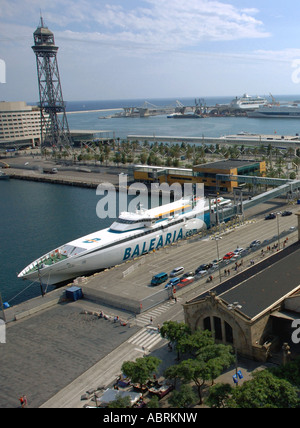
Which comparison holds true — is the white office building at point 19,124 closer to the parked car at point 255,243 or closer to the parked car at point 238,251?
the parked car at point 255,243

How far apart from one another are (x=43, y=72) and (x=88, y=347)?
9251 centimetres

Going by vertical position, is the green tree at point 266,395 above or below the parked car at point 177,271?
above

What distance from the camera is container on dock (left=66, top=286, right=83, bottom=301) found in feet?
74.6

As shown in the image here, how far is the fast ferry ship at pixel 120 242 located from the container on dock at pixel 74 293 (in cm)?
288

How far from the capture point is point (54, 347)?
1827 cm

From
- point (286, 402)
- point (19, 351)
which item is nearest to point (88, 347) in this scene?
point (19, 351)

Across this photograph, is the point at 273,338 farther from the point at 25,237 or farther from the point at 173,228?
the point at 25,237

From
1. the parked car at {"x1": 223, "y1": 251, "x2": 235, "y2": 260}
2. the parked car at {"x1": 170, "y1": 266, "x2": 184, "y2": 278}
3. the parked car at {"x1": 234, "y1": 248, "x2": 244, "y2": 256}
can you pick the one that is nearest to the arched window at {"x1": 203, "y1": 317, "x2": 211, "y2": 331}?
the parked car at {"x1": 170, "y1": 266, "x2": 184, "y2": 278}

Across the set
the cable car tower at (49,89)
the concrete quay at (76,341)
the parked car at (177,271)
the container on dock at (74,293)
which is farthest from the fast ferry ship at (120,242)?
the cable car tower at (49,89)

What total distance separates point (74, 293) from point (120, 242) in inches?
286

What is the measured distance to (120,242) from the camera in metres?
29.3

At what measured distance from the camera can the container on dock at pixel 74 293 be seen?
2273 cm

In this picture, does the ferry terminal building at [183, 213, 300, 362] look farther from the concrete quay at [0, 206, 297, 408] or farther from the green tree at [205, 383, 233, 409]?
the green tree at [205, 383, 233, 409]

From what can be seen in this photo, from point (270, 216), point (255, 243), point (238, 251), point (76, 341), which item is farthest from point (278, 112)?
point (76, 341)
